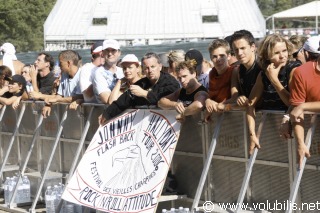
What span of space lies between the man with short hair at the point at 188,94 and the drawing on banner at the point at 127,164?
0.50ft

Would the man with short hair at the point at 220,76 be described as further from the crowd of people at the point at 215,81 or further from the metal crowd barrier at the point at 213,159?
the metal crowd barrier at the point at 213,159

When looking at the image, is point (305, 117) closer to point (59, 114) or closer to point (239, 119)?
point (239, 119)

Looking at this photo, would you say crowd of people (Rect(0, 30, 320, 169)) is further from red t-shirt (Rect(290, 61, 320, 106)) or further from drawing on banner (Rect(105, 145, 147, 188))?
drawing on banner (Rect(105, 145, 147, 188))

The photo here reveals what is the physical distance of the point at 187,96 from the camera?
9.34m

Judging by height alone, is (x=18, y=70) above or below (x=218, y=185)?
above

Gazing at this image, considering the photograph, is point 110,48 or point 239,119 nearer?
point 239,119

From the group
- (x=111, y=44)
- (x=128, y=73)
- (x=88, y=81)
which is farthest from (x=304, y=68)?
(x=88, y=81)

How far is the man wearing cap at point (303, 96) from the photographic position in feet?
25.1

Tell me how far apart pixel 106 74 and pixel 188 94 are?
74.0 inches

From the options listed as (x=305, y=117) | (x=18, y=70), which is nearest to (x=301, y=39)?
(x=305, y=117)

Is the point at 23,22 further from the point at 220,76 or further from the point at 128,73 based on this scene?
the point at 220,76

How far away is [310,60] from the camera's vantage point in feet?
27.5

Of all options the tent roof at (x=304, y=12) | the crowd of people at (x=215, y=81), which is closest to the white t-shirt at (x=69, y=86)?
the crowd of people at (x=215, y=81)

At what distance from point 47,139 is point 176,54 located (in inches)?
108
